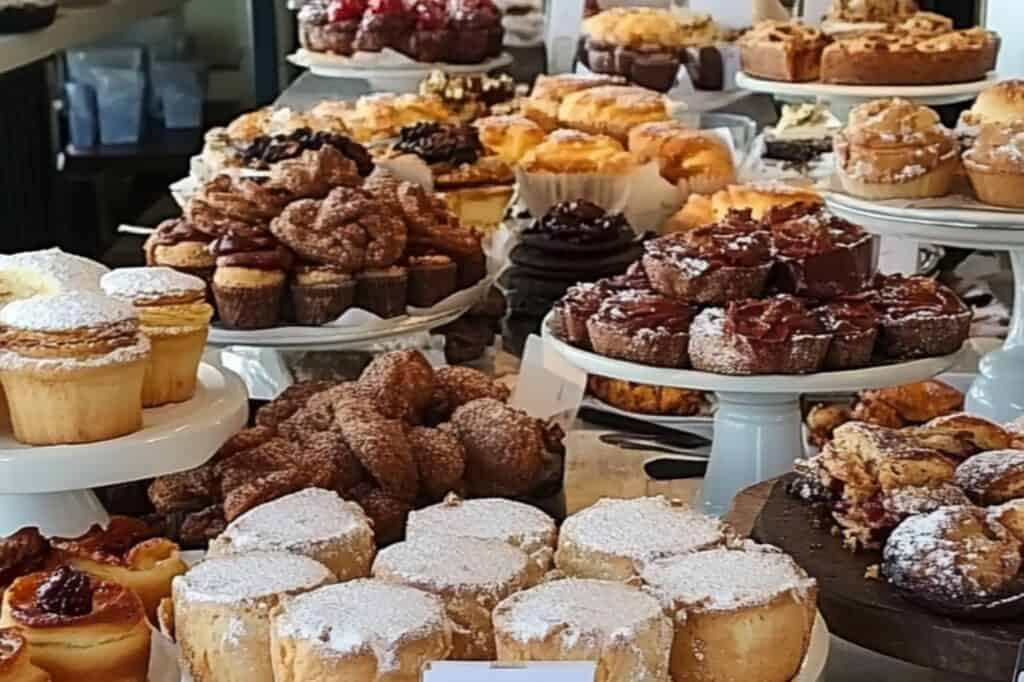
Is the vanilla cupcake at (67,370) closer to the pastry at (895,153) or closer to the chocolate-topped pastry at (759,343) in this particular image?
the chocolate-topped pastry at (759,343)

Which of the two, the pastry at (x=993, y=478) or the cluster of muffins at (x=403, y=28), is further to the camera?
the cluster of muffins at (x=403, y=28)

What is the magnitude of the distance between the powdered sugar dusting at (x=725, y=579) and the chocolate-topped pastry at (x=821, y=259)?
2.03 ft

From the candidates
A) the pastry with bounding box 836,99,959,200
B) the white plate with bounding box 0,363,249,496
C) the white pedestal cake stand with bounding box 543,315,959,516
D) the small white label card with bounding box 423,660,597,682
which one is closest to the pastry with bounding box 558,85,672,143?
the pastry with bounding box 836,99,959,200

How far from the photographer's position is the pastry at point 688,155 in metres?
2.90

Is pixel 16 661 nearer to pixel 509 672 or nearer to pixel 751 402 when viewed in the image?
pixel 509 672

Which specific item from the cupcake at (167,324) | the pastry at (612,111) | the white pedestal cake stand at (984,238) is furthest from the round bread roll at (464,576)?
the pastry at (612,111)

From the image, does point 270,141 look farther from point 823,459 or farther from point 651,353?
point 823,459

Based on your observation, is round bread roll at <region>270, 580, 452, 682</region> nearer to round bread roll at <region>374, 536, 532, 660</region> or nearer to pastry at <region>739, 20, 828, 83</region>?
round bread roll at <region>374, 536, 532, 660</region>

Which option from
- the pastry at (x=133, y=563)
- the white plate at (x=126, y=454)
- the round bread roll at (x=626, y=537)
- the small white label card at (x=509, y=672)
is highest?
the small white label card at (x=509, y=672)

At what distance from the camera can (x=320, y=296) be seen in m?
1.98

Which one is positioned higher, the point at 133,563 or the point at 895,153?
the point at 895,153

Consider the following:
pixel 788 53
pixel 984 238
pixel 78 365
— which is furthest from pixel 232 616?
pixel 788 53

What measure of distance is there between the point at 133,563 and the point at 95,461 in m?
0.18

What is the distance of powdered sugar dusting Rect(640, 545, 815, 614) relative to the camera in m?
1.05
